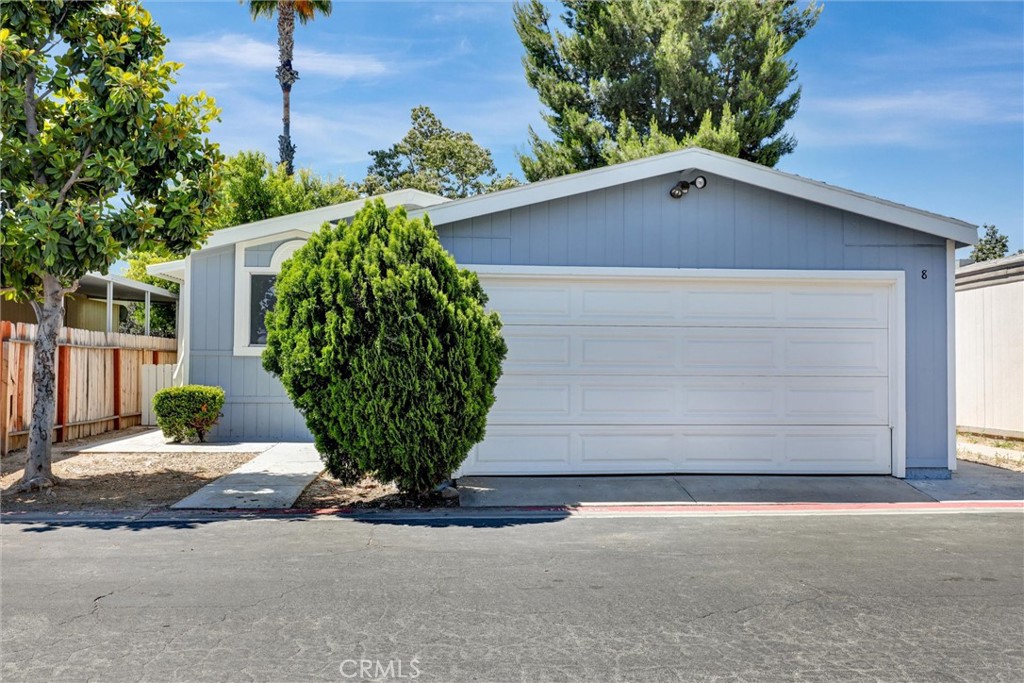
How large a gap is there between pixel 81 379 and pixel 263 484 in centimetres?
597

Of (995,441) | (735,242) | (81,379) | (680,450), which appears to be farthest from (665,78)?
(81,379)

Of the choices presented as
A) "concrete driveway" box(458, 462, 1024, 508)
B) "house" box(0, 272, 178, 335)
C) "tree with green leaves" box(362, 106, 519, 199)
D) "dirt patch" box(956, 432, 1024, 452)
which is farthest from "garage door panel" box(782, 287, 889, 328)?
"tree with green leaves" box(362, 106, 519, 199)

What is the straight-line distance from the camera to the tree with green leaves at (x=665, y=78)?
22.6m

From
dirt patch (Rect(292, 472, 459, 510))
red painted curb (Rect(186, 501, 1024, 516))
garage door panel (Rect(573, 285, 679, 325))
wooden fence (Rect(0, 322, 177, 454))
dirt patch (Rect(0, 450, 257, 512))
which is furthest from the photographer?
wooden fence (Rect(0, 322, 177, 454))

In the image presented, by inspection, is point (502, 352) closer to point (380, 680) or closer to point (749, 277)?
point (749, 277)

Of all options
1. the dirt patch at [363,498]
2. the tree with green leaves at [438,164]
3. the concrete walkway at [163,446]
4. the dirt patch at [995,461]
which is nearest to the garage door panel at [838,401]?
the dirt patch at [995,461]

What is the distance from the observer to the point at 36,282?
934 cm

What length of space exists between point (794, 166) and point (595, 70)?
21.3 feet

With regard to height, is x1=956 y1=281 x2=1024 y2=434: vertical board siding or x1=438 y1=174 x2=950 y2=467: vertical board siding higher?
x1=438 y1=174 x2=950 y2=467: vertical board siding

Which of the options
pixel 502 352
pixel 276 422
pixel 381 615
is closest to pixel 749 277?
pixel 502 352

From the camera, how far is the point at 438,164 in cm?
3331

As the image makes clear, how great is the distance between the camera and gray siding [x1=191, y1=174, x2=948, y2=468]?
9.18 meters

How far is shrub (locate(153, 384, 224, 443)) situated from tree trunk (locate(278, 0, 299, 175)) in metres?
15.4

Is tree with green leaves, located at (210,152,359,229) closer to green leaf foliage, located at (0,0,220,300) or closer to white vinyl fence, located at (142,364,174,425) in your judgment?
white vinyl fence, located at (142,364,174,425)
